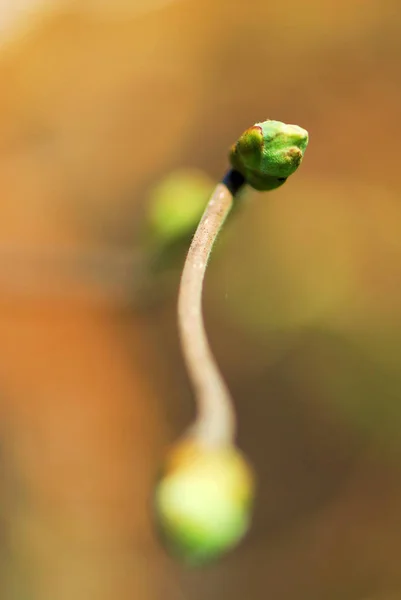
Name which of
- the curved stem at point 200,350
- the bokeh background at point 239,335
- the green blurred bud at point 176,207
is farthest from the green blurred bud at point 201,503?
the bokeh background at point 239,335

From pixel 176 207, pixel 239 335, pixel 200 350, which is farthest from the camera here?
pixel 239 335

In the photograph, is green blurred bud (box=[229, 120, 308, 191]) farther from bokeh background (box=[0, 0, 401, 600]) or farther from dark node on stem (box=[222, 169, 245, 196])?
bokeh background (box=[0, 0, 401, 600])

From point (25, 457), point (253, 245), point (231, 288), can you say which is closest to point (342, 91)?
point (253, 245)

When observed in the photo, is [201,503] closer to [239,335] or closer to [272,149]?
[272,149]

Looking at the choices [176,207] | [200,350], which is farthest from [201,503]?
[176,207]

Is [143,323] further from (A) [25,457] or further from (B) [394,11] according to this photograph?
(B) [394,11]

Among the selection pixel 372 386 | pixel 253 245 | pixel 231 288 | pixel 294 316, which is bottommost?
pixel 372 386
